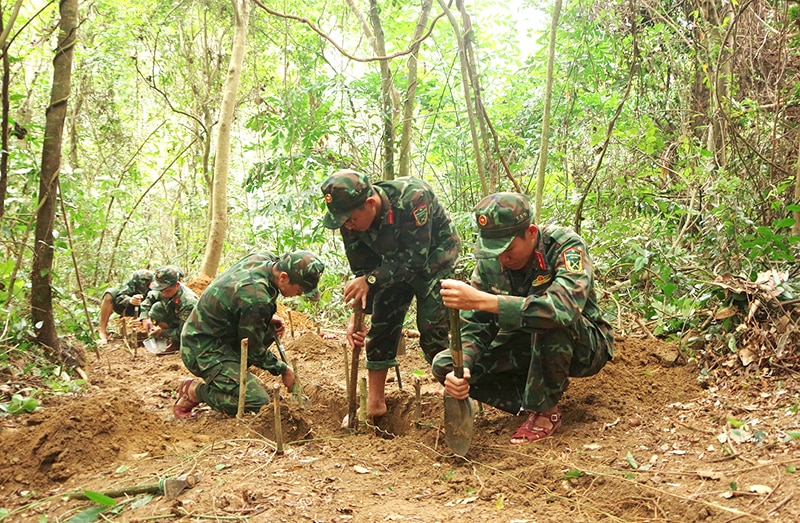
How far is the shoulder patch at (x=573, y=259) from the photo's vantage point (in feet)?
10.0

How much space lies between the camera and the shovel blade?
3.11m

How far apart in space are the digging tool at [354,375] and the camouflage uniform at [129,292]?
16.1 ft

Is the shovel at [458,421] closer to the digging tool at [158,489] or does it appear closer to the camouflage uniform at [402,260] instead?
the camouflage uniform at [402,260]

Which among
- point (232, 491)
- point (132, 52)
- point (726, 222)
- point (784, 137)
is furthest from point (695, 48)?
point (132, 52)

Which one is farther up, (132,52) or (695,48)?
(132,52)

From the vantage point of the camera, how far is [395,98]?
693 cm

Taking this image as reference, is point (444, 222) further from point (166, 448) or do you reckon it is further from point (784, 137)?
point (784, 137)

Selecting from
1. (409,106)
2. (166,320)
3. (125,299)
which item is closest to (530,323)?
(409,106)

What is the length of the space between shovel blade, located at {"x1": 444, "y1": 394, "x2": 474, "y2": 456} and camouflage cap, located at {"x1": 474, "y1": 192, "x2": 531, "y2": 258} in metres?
0.78

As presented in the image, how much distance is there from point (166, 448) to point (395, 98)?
15.7 ft

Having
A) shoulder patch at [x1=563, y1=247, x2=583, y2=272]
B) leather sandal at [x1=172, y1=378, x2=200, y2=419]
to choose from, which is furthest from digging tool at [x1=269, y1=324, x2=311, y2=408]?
shoulder patch at [x1=563, y1=247, x2=583, y2=272]

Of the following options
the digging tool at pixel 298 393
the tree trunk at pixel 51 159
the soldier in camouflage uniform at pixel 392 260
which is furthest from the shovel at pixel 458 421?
the tree trunk at pixel 51 159

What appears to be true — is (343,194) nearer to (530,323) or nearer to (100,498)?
(530,323)

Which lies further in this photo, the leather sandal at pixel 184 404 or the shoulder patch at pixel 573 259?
the leather sandal at pixel 184 404
